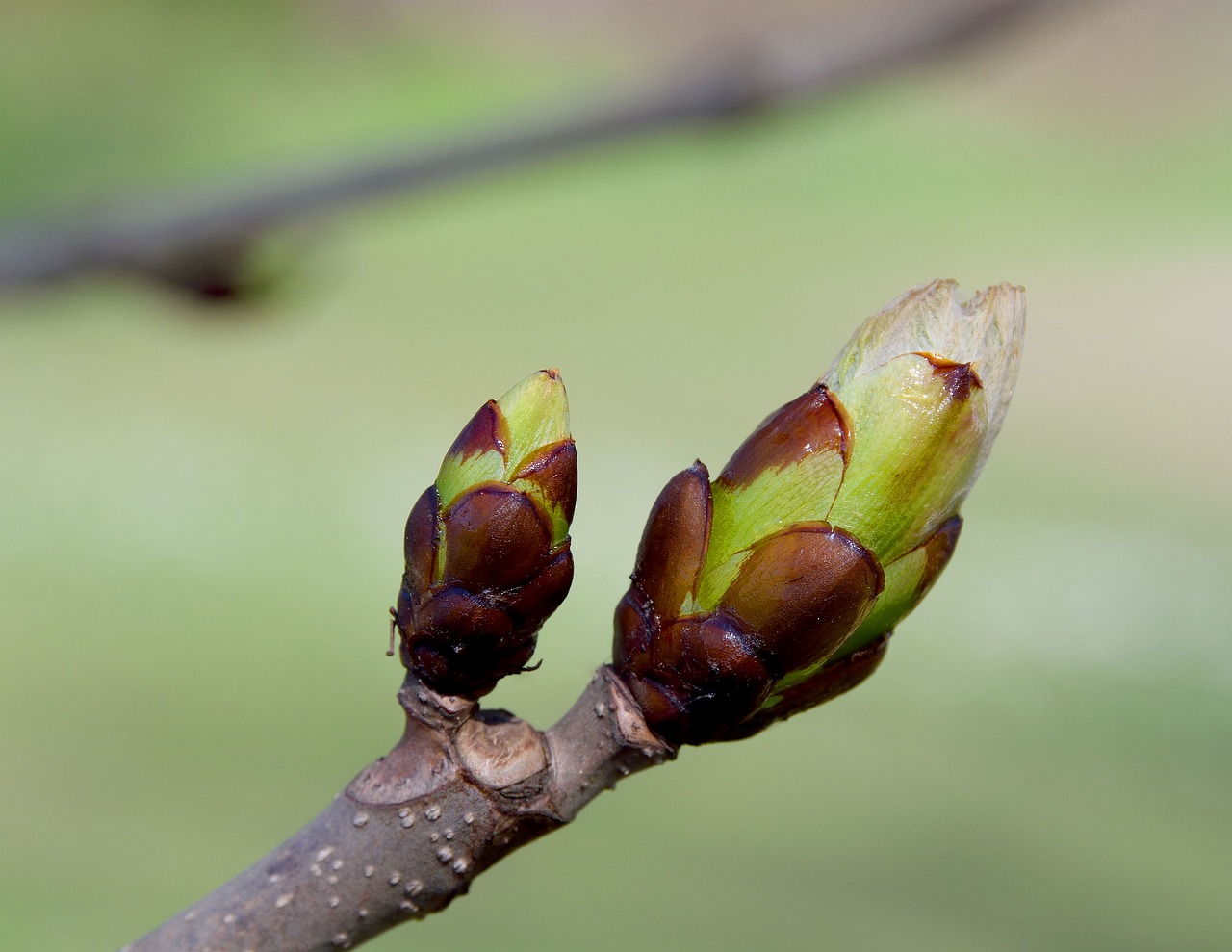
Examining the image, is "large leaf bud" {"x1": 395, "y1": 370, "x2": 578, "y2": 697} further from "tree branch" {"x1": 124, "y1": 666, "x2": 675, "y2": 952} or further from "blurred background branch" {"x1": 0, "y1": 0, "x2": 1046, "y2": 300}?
"blurred background branch" {"x1": 0, "y1": 0, "x2": 1046, "y2": 300}

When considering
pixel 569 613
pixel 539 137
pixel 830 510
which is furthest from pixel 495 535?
pixel 569 613

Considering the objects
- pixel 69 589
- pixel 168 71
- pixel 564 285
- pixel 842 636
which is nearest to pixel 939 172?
pixel 564 285

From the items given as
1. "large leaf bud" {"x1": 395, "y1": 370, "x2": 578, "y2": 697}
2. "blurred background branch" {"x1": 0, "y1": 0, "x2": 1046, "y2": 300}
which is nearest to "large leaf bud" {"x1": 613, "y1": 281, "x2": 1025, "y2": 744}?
"large leaf bud" {"x1": 395, "y1": 370, "x2": 578, "y2": 697}

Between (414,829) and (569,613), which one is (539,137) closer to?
(414,829)

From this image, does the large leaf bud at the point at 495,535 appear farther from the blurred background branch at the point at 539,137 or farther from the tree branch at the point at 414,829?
the blurred background branch at the point at 539,137

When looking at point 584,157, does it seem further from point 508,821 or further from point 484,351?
point 484,351
